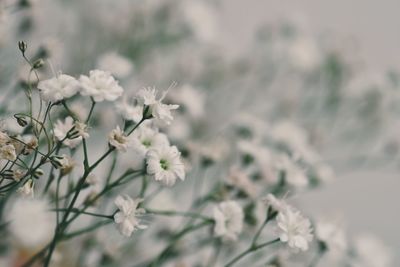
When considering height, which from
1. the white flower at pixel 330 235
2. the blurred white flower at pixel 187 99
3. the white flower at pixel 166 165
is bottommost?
the white flower at pixel 330 235

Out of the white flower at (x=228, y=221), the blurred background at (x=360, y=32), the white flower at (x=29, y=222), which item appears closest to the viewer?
the white flower at (x=228, y=221)

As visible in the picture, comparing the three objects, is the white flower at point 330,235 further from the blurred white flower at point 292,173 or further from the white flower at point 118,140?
the white flower at point 118,140

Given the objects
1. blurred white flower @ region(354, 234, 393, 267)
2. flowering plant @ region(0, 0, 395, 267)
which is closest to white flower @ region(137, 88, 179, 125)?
flowering plant @ region(0, 0, 395, 267)

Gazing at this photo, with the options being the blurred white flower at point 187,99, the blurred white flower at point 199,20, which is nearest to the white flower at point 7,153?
the blurred white flower at point 187,99

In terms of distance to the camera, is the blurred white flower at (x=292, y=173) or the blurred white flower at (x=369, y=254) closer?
the blurred white flower at (x=292, y=173)

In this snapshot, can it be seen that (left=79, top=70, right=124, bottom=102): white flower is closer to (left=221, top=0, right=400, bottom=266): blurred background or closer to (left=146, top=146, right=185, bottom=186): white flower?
(left=146, top=146, right=185, bottom=186): white flower

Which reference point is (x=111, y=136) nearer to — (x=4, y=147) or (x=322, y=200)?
(x=4, y=147)
